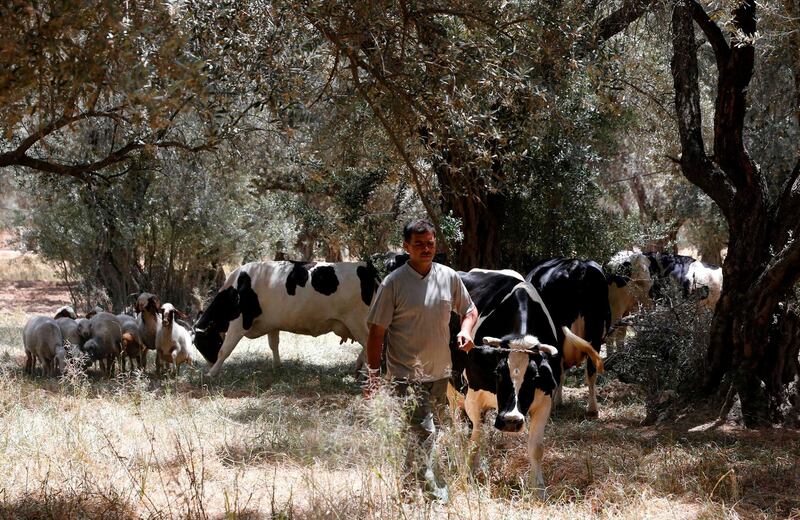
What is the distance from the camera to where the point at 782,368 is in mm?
9367

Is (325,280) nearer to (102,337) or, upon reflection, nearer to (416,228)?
(102,337)

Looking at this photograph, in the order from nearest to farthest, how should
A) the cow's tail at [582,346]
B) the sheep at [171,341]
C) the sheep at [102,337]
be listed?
the cow's tail at [582,346] < the sheep at [102,337] < the sheep at [171,341]

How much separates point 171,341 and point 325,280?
98.4 inches

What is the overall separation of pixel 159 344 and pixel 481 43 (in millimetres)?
7102

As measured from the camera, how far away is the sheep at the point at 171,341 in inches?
502

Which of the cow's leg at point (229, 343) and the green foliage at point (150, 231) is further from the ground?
the green foliage at point (150, 231)

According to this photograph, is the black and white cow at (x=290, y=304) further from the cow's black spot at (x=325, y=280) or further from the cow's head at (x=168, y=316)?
the cow's head at (x=168, y=316)

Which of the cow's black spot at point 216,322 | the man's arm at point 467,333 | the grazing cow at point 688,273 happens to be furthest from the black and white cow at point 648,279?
the man's arm at point 467,333

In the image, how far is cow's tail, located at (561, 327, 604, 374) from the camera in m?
7.10

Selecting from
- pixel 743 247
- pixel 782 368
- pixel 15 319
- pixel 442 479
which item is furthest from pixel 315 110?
pixel 15 319

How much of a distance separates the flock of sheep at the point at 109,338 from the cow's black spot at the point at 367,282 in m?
2.73

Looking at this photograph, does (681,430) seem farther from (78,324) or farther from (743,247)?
(78,324)

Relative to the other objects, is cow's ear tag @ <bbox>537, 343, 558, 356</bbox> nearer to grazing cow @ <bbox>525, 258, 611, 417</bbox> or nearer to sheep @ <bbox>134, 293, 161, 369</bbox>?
grazing cow @ <bbox>525, 258, 611, 417</bbox>

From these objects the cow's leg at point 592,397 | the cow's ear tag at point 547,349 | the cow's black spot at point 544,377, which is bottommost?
the cow's leg at point 592,397
